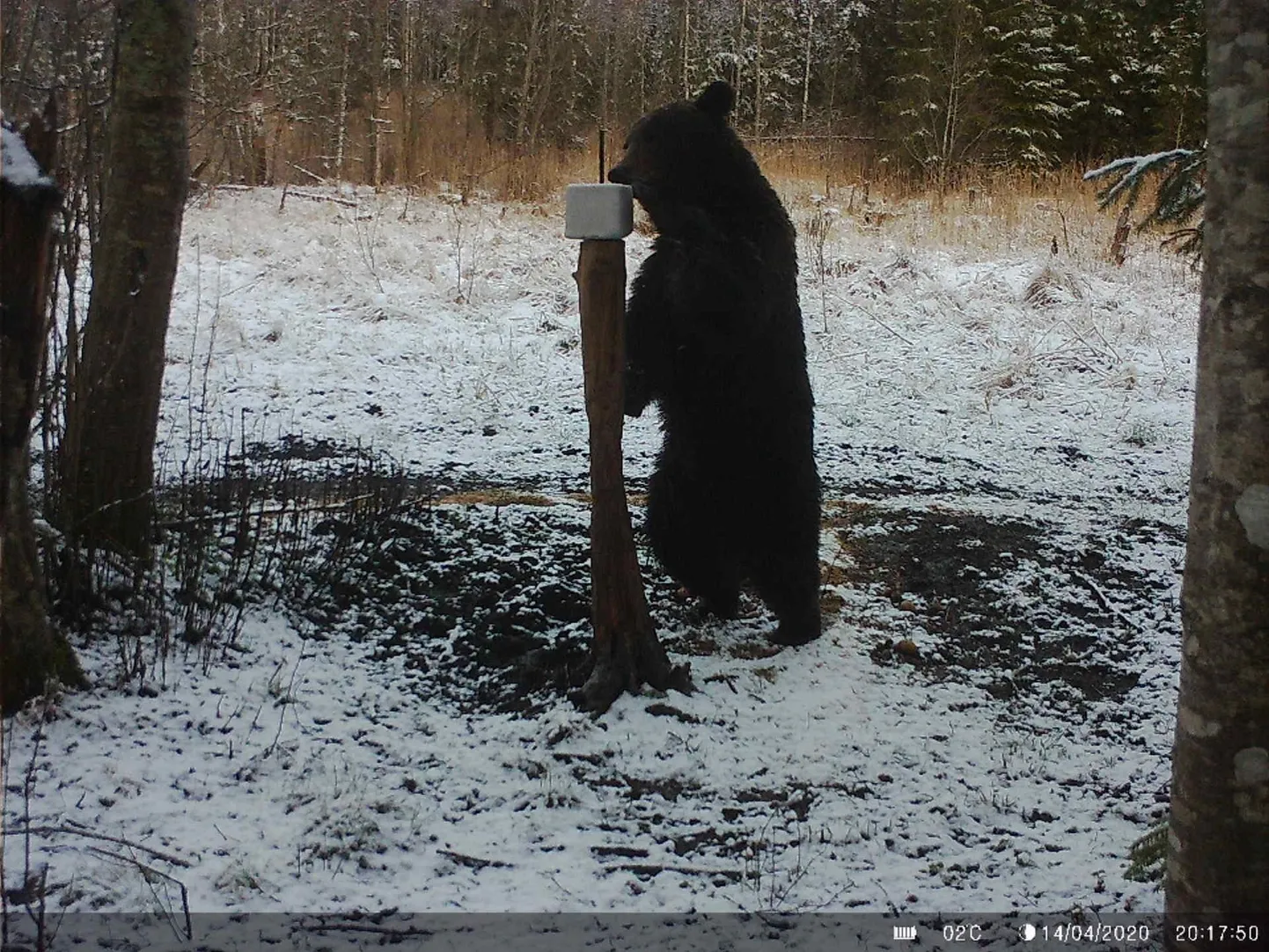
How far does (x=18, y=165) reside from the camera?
7.51ft

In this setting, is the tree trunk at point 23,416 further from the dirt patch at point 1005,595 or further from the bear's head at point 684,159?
the dirt patch at point 1005,595

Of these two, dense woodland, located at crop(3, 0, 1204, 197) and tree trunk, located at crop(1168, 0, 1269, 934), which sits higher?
dense woodland, located at crop(3, 0, 1204, 197)

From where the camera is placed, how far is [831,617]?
404 cm

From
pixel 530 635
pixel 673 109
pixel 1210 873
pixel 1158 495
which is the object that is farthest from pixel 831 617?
pixel 1158 495

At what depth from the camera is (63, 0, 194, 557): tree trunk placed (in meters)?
3.43

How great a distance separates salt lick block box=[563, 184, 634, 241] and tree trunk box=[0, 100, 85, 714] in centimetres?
140

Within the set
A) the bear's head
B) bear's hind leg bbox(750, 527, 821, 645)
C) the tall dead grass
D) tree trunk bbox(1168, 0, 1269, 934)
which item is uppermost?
the tall dead grass

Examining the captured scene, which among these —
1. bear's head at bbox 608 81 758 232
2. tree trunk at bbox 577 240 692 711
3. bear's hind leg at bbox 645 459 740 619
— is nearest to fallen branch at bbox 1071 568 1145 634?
bear's hind leg at bbox 645 459 740 619

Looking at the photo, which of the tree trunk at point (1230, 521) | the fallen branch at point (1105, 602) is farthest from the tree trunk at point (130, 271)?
the fallen branch at point (1105, 602)

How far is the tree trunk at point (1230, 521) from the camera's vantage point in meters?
1.52

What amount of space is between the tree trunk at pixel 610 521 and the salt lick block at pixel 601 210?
5cm

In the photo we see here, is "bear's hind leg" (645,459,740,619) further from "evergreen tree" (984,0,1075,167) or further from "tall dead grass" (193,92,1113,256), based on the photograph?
"evergreen tree" (984,0,1075,167)

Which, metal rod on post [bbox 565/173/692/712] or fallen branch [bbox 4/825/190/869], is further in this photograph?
metal rod on post [bbox 565/173/692/712]

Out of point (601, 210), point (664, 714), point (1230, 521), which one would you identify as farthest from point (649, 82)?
point (1230, 521)
